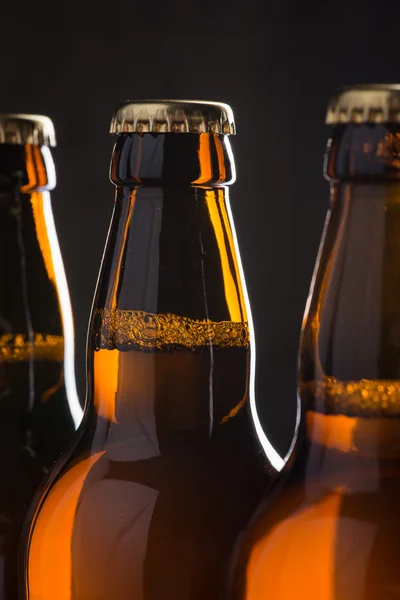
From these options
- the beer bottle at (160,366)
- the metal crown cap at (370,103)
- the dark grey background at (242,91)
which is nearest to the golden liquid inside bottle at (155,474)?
the beer bottle at (160,366)

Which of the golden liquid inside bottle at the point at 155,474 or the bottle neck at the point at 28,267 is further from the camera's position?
the bottle neck at the point at 28,267

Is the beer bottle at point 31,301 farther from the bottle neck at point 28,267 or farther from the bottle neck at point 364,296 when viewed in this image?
the bottle neck at point 364,296

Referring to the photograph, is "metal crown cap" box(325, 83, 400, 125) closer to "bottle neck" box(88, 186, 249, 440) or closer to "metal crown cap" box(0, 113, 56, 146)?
"bottle neck" box(88, 186, 249, 440)

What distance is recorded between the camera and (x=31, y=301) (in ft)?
1.81

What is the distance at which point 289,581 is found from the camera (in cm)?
38

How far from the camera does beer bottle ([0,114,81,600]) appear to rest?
21.4 inches

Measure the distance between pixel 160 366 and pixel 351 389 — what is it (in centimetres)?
10

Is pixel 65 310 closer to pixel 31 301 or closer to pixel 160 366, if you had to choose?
pixel 31 301

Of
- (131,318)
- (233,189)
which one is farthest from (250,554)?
(233,189)

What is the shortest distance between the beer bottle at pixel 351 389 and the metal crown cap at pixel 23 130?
203 mm

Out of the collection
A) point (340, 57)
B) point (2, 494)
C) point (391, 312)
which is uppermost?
point (340, 57)

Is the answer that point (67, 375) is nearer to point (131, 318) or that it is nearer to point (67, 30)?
point (131, 318)

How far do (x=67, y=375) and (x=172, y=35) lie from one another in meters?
0.59

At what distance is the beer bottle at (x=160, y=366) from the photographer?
44 centimetres
